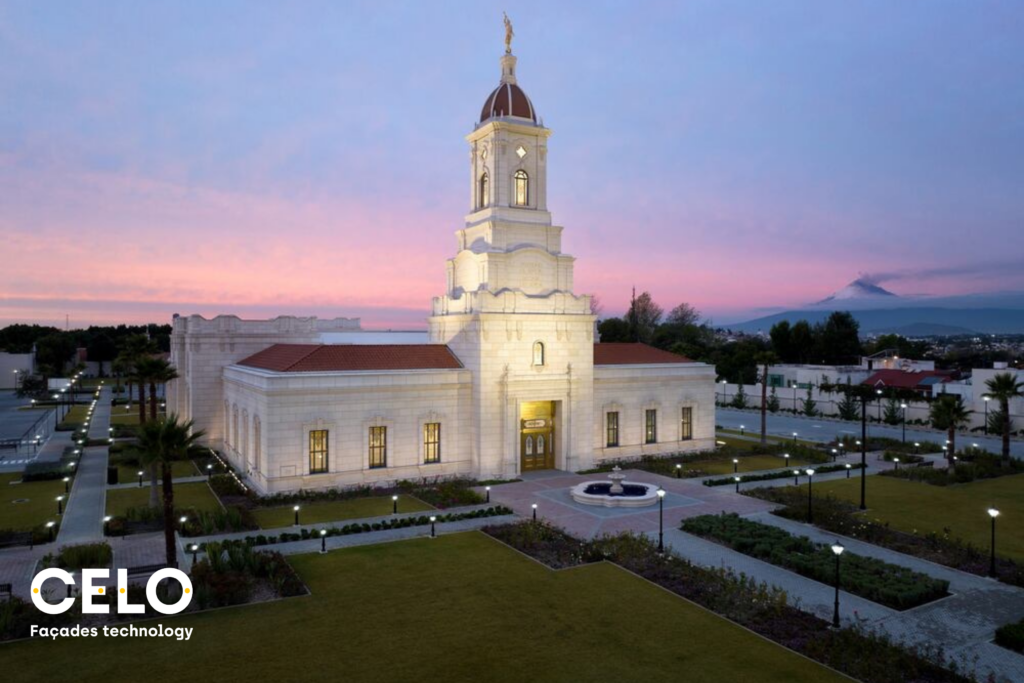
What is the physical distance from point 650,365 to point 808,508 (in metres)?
16.3

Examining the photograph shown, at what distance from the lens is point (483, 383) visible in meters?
37.0

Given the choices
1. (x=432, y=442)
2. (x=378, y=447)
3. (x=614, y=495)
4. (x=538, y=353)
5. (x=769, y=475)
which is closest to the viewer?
(x=614, y=495)

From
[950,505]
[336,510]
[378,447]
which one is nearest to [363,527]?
[336,510]

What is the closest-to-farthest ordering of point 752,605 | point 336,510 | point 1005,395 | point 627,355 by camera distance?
point 752,605
point 336,510
point 1005,395
point 627,355

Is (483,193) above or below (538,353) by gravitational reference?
above

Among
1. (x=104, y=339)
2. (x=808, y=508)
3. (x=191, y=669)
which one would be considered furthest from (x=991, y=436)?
(x=104, y=339)

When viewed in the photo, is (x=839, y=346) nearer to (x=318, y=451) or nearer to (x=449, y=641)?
(x=318, y=451)

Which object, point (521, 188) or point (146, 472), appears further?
point (521, 188)

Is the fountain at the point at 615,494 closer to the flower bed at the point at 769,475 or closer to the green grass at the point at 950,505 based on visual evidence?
the flower bed at the point at 769,475

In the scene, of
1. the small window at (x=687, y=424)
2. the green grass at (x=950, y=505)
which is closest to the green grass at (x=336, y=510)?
the green grass at (x=950, y=505)

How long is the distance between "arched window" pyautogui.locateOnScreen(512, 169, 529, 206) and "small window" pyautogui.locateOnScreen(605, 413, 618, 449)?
47.0 feet

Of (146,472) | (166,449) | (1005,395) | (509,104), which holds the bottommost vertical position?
(146,472)

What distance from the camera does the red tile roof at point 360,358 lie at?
35.9 m

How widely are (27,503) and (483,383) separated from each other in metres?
22.2
